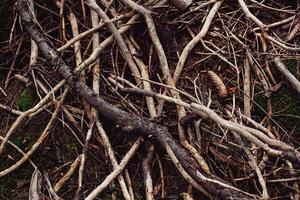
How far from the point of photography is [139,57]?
206 centimetres

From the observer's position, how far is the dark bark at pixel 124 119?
5.18 feet

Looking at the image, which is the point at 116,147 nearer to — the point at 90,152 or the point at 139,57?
the point at 90,152

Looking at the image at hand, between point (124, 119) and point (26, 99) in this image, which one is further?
point (26, 99)

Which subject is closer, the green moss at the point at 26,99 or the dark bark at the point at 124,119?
the dark bark at the point at 124,119

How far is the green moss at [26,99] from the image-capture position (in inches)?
81.7

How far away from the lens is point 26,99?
2088mm

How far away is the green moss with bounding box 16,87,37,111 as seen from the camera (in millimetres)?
2074

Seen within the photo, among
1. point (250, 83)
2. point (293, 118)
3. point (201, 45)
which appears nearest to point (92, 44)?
point (201, 45)

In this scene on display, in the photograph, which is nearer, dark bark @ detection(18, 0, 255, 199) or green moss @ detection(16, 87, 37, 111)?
dark bark @ detection(18, 0, 255, 199)

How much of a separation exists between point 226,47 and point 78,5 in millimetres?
810

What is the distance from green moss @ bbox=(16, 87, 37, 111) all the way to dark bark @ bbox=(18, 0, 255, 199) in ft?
0.69

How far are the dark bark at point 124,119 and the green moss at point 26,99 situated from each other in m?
0.21

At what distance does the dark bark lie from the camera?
1578 millimetres

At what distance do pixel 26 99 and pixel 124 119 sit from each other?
0.55m
